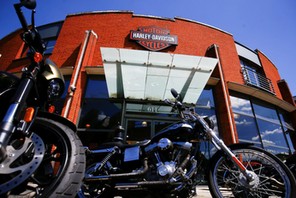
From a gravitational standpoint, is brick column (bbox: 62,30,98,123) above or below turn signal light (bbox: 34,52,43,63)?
above

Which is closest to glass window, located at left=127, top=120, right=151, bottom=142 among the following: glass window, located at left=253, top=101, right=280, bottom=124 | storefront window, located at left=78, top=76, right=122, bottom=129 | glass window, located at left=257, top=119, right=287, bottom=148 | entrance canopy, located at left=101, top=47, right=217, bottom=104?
storefront window, located at left=78, top=76, right=122, bottom=129

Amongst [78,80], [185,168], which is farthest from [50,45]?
[185,168]

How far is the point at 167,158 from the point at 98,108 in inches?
215

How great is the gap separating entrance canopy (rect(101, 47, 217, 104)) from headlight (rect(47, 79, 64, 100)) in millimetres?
4335

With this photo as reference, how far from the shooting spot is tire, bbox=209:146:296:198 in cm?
151

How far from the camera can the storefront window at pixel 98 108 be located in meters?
6.62

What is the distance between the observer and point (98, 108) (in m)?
6.96

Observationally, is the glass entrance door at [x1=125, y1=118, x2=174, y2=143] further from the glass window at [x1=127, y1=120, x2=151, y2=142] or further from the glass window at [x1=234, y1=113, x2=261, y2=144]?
the glass window at [x1=234, y1=113, x2=261, y2=144]

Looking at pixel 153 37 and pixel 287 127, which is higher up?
pixel 153 37

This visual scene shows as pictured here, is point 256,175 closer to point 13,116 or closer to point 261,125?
point 13,116

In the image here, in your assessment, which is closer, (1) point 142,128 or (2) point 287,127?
(1) point 142,128

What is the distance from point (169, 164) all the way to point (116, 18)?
943 centimetres

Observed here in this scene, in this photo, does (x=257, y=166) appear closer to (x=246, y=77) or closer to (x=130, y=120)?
(x=130, y=120)

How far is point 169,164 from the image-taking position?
1873mm
